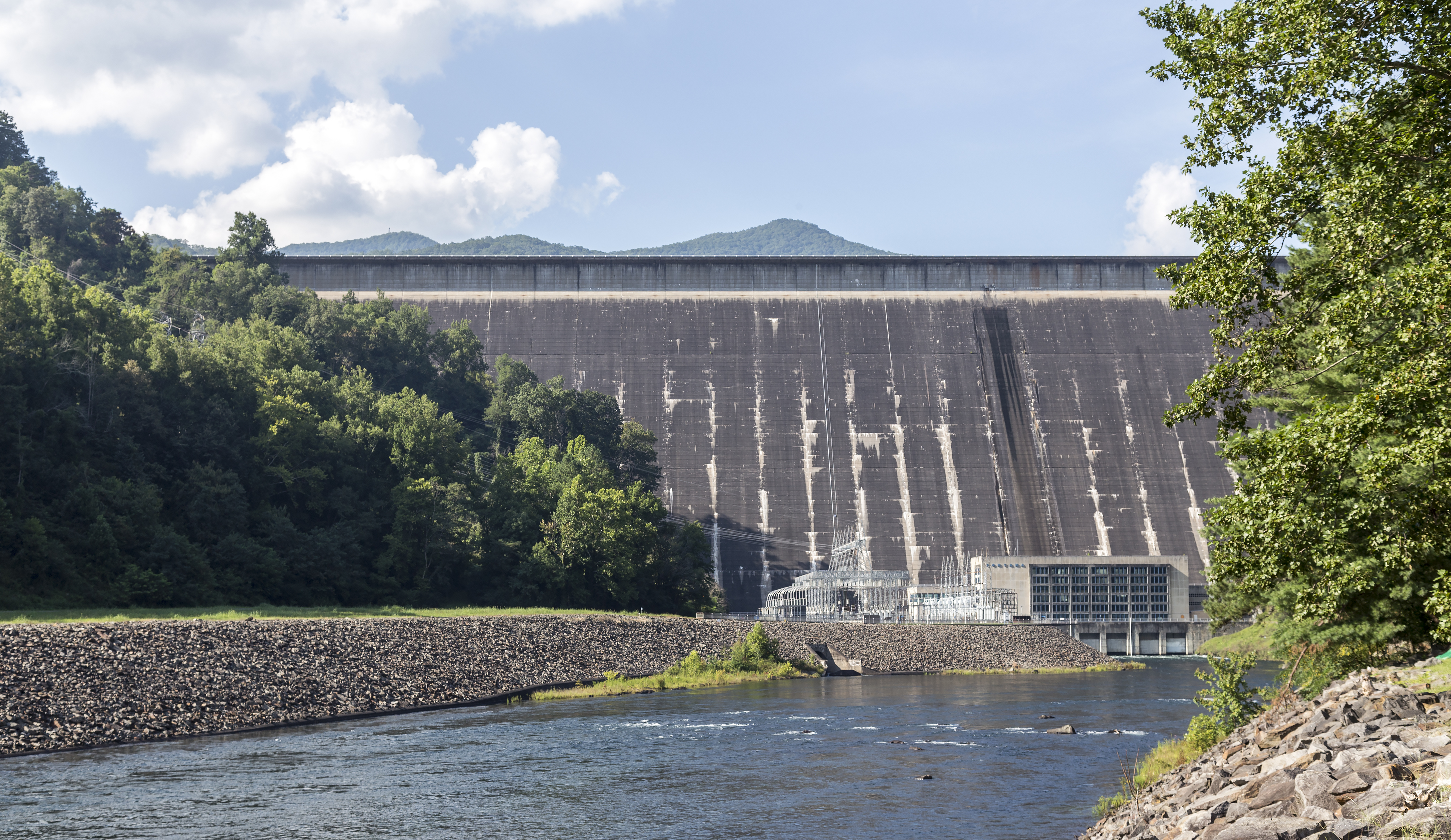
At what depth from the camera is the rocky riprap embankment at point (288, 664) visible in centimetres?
2930

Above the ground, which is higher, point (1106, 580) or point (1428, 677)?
point (1428, 677)

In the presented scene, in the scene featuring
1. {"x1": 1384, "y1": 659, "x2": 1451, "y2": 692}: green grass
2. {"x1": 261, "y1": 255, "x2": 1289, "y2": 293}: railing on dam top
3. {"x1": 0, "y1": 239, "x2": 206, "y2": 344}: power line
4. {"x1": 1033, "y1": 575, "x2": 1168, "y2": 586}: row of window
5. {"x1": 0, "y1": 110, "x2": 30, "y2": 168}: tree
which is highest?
{"x1": 0, "y1": 110, "x2": 30, "y2": 168}: tree

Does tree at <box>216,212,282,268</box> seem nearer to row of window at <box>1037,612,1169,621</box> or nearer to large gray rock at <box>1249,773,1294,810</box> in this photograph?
row of window at <box>1037,612,1169,621</box>

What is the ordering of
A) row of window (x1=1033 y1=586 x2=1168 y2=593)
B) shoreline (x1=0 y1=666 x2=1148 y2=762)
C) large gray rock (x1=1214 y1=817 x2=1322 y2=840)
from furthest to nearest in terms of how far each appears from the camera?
row of window (x1=1033 y1=586 x2=1168 y2=593), shoreline (x1=0 y1=666 x2=1148 y2=762), large gray rock (x1=1214 y1=817 x2=1322 y2=840)

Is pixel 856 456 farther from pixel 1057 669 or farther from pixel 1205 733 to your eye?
pixel 1205 733

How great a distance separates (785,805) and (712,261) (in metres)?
78.0

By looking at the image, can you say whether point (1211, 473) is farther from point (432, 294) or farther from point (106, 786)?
point (106, 786)

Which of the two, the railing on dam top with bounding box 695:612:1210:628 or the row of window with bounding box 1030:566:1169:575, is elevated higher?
the row of window with bounding box 1030:566:1169:575

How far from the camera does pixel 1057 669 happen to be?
61.6m

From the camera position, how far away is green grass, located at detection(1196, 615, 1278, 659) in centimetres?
2595

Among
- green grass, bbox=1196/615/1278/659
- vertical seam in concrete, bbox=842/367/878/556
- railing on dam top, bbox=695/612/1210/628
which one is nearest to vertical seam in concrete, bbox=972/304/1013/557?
railing on dam top, bbox=695/612/1210/628

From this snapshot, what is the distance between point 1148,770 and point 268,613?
112 ft

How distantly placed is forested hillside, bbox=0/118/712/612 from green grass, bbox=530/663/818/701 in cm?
1303

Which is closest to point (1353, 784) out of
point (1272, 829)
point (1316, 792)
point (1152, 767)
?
point (1316, 792)
